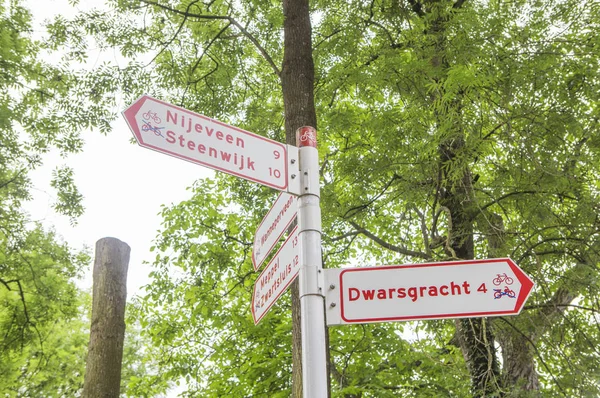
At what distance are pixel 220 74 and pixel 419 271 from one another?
7.21 m

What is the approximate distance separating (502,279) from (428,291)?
0.33 metres

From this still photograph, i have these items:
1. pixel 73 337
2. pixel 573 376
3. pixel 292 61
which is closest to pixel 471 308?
pixel 292 61

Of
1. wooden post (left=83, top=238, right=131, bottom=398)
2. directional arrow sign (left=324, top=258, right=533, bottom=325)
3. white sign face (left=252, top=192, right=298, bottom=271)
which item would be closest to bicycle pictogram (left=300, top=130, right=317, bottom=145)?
white sign face (left=252, top=192, right=298, bottom=271)

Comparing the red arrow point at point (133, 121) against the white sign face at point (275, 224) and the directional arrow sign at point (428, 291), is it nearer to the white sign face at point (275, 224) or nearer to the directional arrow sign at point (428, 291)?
the white sign face at point (275, 224)

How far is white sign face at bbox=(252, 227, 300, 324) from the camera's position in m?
2.46

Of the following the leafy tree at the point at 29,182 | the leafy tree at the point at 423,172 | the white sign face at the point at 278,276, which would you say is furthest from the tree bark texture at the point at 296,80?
the leafy tree at the point at 29,182

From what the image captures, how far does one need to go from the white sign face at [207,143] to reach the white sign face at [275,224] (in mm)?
151

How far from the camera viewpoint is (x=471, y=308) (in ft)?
8.13

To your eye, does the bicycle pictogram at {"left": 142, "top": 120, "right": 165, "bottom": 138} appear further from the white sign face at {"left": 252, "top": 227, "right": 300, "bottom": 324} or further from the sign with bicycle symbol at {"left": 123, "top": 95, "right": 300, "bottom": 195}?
the white sign face at {"left": 252, "top": 227, "right": 300, "bottom": 324}

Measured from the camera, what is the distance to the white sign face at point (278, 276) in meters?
2.46

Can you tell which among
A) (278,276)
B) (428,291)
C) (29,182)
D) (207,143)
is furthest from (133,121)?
(29,182)

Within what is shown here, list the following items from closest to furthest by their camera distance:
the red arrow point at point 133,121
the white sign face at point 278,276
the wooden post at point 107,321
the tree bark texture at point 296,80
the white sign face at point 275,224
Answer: the red arrow point at point 133,121, the white sign face at point 278,276, the white sign face at point 275,224, the tree bark texture at point 296,80, the wooden post at point 107,321

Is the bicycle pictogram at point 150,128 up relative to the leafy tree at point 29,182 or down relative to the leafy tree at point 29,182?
down

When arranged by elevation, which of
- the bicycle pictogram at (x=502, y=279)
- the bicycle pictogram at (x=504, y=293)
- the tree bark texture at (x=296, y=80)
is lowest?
the bicycle pictogram at (x=504, y=293)
